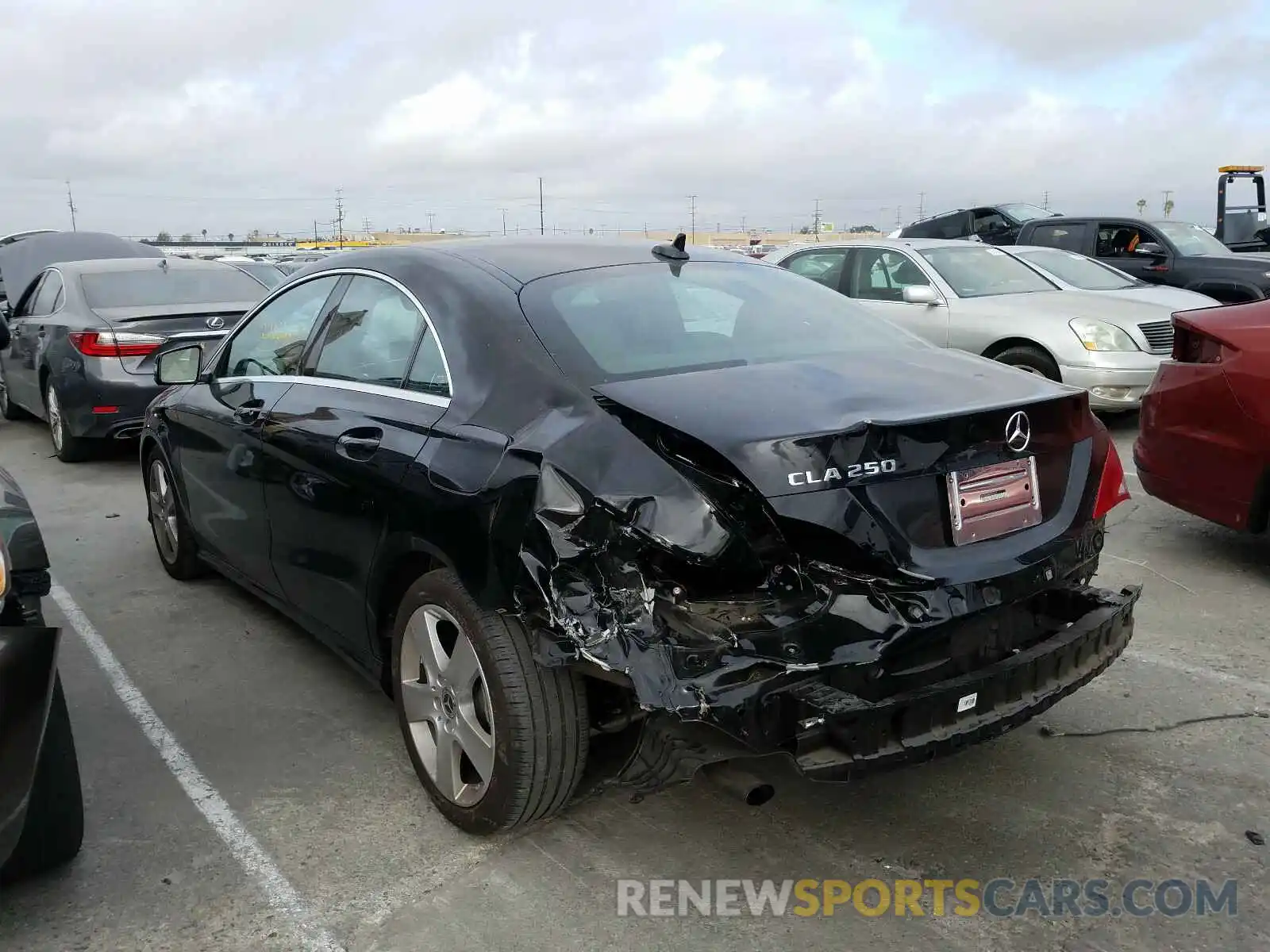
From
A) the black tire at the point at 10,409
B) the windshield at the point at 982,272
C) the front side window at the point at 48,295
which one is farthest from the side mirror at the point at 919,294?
the black tire at the point at 10,409

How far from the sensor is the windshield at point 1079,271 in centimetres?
975

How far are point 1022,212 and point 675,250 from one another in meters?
15.3

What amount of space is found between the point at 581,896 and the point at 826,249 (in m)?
8.38

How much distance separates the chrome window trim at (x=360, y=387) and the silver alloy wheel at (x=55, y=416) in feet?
16.1

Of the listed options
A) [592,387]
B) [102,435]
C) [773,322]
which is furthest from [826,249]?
[592,387]

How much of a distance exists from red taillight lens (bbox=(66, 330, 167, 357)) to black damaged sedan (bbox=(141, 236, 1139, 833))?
4.97m

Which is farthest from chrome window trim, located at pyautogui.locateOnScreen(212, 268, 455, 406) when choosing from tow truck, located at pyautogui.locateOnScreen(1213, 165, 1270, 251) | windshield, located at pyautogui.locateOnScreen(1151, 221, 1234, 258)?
tow truck, located at pyautogui.locateOnScreen(1213, 165, 1270, 251)

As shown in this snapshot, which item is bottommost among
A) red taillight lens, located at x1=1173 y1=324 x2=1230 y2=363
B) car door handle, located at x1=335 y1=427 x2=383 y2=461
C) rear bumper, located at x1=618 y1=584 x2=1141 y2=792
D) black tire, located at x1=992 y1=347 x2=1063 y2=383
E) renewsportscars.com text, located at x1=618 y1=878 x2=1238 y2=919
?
renewsportscars.com text, located at x1=618 y1=878 x2=1238 y2=919

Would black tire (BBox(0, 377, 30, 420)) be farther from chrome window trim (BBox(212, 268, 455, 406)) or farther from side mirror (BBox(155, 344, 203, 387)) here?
chrome window trim (BBox(212, 268, 455, 406))

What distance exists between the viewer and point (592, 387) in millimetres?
2760

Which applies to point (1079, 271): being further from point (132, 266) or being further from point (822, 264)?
point (132, 266)

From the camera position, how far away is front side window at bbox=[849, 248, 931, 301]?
943cm

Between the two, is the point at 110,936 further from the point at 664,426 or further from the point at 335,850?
the point at 664,426

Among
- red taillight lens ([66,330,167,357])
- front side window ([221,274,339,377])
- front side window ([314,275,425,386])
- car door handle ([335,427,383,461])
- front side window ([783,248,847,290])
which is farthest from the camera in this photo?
front side window ([783,248,847,290])
